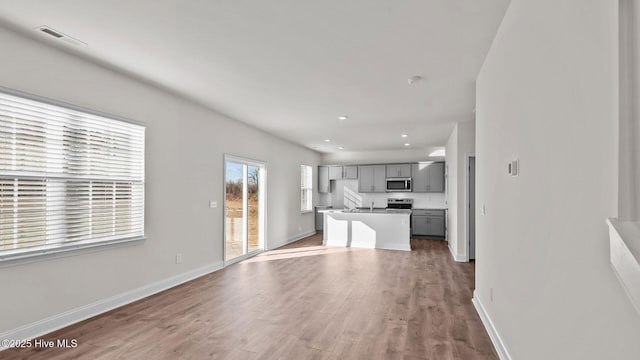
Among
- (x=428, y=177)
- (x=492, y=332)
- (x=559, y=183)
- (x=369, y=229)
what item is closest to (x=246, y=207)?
(x=369, y=229)

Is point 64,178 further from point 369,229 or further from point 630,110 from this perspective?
point 369,229

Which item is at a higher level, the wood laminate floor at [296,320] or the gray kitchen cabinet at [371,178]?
the gray kitchen cabinet at [371,178]

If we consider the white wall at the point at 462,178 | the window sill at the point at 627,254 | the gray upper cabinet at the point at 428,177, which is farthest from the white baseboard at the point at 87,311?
the gray upper cabinet at the point at 428,177

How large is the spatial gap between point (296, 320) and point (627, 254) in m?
2.98

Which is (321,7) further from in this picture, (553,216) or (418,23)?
(553,216)

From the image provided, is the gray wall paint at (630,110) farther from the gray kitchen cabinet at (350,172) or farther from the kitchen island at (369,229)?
the gray kitchen cabinet at (350,172)

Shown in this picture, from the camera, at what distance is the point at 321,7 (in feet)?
7.79

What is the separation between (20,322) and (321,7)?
143 inches

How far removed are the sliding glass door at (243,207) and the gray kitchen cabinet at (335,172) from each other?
3650mm

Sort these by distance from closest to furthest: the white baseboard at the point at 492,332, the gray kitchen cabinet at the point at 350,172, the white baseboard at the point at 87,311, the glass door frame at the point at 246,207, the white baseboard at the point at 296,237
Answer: the white baseboard at the point at 492,332 < the white baseboard at the point at 87,311 < the glass door frame at the point at 246,207 < the white baseboard at the point at 296,237 < the gray kitchen cabinet at the point at 350,172

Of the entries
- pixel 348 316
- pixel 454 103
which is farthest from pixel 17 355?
pixel 454 103

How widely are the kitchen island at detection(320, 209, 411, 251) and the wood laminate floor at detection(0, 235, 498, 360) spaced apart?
2.07 m

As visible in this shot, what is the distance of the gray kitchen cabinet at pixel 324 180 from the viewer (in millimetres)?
10406

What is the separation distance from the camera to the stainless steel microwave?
9.47 meters
